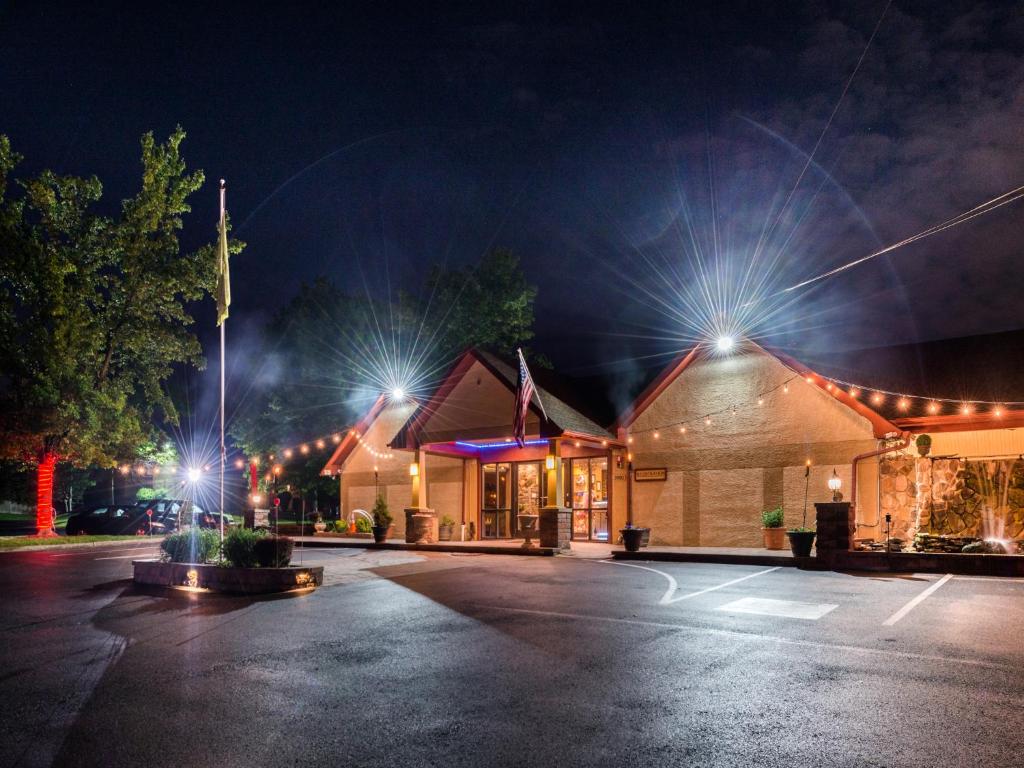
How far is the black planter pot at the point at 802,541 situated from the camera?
16.0 m

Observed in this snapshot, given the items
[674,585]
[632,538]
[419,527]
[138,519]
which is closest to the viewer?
[674,585]

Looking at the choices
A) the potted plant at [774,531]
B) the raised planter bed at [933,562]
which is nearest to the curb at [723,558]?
the raised planter bed at [933,562]

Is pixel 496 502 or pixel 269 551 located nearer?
pixel 269 551

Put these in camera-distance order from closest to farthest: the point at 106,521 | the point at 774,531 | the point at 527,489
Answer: the point at 774,531 → the point at 527,489 → the point at 106,521

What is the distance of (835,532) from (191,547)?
42.7ft

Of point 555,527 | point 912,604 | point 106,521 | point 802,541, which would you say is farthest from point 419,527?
point 912,604

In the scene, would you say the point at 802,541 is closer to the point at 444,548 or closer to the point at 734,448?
the point at 734,448

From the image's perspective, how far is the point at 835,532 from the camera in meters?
15.0

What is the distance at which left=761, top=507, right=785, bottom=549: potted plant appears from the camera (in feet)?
64.6

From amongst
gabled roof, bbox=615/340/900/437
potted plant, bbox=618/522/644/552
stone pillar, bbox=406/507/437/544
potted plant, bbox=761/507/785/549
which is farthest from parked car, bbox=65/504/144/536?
potted plant, bbox=761/507/785/549

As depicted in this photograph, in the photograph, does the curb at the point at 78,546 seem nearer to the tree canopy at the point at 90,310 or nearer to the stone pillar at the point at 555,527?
the tree canopy at the point at 90,310

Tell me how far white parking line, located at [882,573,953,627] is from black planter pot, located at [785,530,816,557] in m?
3.19

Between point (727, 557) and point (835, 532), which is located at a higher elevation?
point (835, 532)

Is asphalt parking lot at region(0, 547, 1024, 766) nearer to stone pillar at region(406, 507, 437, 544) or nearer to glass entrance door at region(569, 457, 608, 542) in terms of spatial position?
stone pillar at region(406, 507, 437, 544)
